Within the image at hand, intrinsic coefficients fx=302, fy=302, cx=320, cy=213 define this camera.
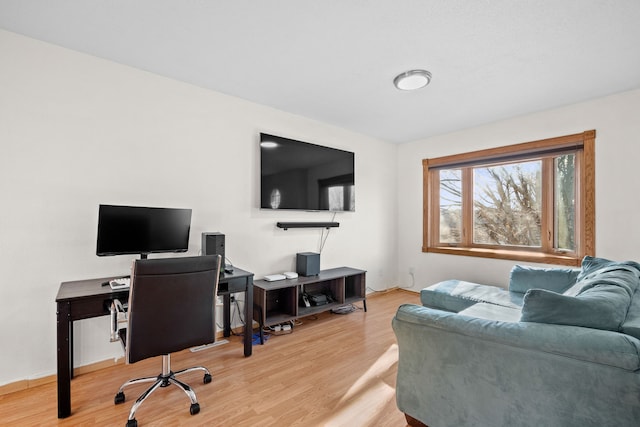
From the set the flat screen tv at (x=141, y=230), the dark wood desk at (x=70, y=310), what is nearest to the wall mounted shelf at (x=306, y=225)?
the flat screen tv at (x=141, y=230)

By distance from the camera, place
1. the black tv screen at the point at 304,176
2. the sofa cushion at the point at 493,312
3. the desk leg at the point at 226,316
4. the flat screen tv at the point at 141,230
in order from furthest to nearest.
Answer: the black tv screen at the point at 304,176 → the desk leg at the point at 226,316 → the sofa cushion at the point at 493,312 → the flat screen tv at the point at 141,230

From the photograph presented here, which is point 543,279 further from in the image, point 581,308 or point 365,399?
point 365,399

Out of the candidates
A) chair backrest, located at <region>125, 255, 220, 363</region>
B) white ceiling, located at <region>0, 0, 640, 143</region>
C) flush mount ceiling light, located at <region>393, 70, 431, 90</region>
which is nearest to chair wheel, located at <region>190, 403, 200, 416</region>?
chair backrest, located at <region>125, 255, 220, 363</region>

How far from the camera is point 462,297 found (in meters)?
2.91

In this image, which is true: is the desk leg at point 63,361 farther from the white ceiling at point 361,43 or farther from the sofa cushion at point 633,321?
the sofa cushion at point 633,321

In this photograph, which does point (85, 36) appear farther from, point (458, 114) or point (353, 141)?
point (458, 114)

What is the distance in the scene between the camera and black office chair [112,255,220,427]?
5.66 feet

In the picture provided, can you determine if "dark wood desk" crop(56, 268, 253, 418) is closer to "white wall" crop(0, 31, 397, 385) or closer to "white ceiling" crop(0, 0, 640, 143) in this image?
"white wall" crop(0, 31, 397, 385)

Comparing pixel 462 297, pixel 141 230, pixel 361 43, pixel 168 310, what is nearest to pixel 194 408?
pixel 168 310

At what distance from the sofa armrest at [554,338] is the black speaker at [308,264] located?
6.52ft

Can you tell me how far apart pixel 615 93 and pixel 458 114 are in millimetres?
1447

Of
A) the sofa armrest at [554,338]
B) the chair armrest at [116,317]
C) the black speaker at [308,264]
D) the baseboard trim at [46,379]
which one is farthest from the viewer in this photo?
the black speaker at [308,264]

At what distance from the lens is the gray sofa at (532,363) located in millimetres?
1150

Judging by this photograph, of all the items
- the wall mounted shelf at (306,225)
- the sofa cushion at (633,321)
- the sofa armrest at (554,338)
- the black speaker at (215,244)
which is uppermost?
the wall mounted shelf at (306,225)
